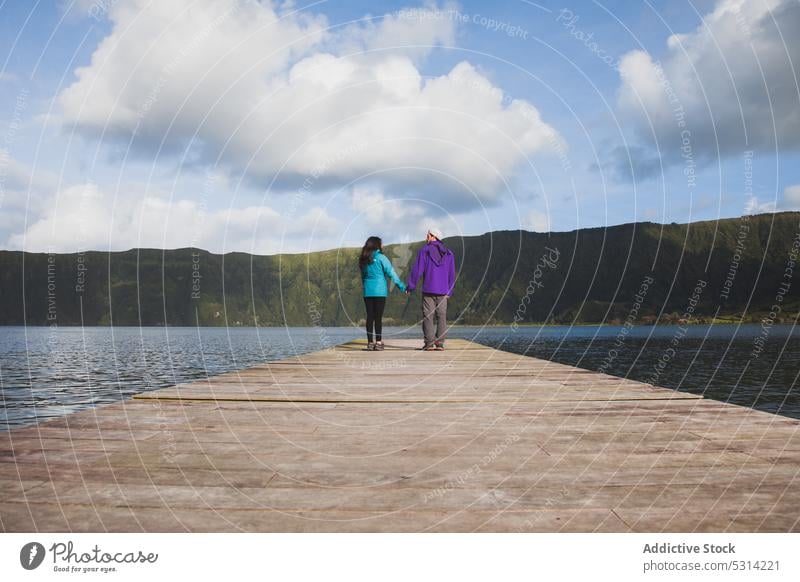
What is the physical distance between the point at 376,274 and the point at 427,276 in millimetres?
1441

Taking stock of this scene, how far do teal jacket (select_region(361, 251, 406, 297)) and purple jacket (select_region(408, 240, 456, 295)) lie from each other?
810 millimetres

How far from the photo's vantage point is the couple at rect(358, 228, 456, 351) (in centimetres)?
1448

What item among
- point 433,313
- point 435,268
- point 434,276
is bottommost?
point 433,313

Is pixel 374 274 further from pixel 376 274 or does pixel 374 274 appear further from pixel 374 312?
pixel 374 312

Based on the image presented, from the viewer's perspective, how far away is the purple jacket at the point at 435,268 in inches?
569

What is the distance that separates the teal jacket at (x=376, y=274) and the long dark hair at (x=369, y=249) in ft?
0.32

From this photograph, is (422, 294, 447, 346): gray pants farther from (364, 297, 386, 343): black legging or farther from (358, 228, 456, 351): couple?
(364, 297, 386, 343): black legging

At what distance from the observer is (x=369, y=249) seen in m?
14.8

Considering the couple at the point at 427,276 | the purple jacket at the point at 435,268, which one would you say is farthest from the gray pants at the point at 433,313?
the purple jacket at the point at 435,268

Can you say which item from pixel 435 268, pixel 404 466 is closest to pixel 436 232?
pixel 435 268

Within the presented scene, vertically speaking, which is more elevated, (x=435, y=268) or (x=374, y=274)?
(x=435, y=268)

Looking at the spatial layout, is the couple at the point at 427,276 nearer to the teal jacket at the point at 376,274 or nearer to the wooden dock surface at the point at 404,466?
the teal jacket at the point at 376,274
